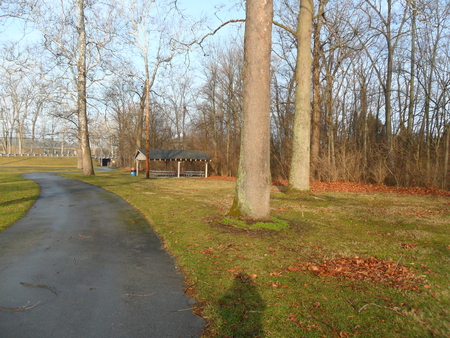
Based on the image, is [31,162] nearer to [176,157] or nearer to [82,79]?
[176,157]

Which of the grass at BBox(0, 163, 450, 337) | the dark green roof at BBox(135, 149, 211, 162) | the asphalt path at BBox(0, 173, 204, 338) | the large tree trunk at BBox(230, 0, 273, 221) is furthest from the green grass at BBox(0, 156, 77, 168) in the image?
the large tree trunk at BBox(230, 0, 273, 221)

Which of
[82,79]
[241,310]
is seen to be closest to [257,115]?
[241,310]

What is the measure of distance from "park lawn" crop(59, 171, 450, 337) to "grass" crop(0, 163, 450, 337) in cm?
1

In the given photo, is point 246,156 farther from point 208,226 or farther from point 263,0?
point 263,0

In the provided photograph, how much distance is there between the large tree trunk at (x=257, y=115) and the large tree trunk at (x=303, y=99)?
20.3ft

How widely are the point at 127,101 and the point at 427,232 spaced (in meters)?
54.2

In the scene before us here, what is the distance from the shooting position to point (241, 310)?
3.51 m

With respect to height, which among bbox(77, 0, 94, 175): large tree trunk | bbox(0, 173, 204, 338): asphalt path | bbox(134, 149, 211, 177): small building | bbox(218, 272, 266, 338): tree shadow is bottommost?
bbox(0, 173, 204, 338): asphalt path

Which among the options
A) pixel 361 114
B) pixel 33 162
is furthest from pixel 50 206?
pixel 33 162

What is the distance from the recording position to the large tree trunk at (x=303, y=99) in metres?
13.2

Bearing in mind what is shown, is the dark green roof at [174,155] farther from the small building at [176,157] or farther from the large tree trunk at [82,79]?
the large tree trunk at [82,79]

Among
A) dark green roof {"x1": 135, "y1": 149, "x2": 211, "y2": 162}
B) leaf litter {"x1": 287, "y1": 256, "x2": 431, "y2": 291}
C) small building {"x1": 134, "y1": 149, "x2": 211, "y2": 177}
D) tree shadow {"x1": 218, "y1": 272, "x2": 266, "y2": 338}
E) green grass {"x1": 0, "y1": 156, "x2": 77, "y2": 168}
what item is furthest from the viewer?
green grass {"x1": 0, "y1": 156, "x2": 77, "y2": 168}

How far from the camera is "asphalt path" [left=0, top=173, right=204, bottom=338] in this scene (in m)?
3.16

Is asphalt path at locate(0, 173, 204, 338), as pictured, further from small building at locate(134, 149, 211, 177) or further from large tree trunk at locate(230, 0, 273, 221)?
small building at locate(134, 149, 211, 177)
